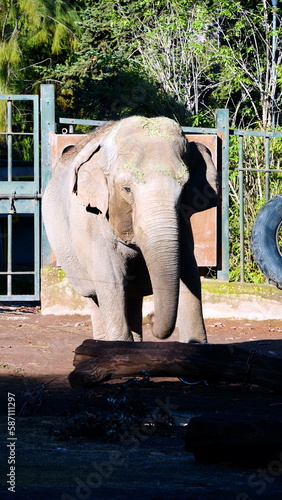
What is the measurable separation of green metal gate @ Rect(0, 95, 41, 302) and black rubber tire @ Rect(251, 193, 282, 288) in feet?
9.06

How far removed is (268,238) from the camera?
10.5 meters

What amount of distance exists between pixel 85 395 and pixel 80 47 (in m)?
15.7

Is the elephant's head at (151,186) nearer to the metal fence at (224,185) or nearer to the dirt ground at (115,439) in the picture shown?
the dirt ground at (115,439)

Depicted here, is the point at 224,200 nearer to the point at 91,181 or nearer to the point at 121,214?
the point at 91,181

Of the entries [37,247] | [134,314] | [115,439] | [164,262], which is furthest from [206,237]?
[115,439]

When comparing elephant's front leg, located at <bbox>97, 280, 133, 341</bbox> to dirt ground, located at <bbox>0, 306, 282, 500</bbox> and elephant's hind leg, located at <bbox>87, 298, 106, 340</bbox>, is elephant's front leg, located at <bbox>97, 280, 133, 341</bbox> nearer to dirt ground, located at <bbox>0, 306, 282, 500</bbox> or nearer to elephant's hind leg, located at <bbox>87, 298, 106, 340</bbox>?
Answer: dirt ground, located at <bbox>0, 306, 282, 500</bbox>

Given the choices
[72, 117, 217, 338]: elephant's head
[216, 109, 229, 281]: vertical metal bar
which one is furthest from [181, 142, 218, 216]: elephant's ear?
[216, 109, 229, 281]: vertical metal bar

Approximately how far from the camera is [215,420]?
3.72 metres

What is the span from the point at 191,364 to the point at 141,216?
105 cm

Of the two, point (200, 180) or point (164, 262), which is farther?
point (200, 180)

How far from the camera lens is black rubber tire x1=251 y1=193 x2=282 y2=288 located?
10469 mm

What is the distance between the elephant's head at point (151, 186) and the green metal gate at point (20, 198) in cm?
425

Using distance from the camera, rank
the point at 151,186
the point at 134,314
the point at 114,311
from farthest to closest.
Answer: the point at 134,314
the point at 114,311
the point at 151,186

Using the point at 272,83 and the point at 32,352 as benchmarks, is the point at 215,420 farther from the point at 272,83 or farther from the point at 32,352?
the point at 272,83
